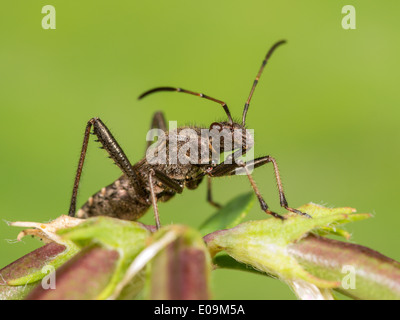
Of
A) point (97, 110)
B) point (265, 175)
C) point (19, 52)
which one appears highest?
point (19, 52)

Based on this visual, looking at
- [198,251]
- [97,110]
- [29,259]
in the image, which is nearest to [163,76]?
[97,110]

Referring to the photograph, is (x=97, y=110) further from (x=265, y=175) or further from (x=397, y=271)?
(x=397, y=271)

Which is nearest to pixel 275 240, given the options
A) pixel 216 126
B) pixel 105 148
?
pixel 216 126

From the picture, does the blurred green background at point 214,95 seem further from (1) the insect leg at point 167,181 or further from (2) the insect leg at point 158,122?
(1) the insect leg at point 167,181

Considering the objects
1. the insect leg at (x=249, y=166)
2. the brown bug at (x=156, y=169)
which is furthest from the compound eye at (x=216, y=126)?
the insect leg at (x=249, y=166)

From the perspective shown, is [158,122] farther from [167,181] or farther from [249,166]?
[249,166]

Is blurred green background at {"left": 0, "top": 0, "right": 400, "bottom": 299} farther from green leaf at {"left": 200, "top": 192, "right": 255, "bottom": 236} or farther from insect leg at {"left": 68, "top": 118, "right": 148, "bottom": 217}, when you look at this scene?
green leaf at {"left": 200, "top": 192, "right": 255, "bottom": 236}
